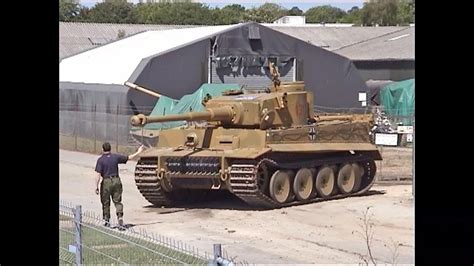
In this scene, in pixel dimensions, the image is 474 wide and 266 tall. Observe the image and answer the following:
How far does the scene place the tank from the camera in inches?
509

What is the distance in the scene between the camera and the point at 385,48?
31266mm

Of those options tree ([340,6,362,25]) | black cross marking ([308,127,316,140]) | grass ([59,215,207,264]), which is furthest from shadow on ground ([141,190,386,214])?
tree ([340,6,362,25])

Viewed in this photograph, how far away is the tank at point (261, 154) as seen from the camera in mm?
12930

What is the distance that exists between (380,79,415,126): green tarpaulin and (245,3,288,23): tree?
20.3 meters

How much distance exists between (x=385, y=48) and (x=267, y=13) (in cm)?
1755

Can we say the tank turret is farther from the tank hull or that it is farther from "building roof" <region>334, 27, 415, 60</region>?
"building roof" <region>334, 27, 415, 60</region>

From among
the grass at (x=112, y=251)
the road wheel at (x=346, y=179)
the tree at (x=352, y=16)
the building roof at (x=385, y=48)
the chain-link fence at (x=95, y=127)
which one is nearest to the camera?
the grass at (x=112, y=251)

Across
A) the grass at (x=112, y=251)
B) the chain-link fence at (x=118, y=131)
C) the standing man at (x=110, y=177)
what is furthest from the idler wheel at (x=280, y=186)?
A: the chain-link fence at (x=118, y=131)

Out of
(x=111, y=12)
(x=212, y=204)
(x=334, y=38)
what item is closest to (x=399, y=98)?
(x=334, y=38)

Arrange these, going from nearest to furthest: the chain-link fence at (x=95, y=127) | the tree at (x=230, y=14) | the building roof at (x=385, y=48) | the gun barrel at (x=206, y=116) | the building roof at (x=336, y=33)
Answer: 1. the gun barrel at (x=206, y=116)
2. the chain-link fence at (x=95, y=127)
3. the building roof at (x=385, y=48)
4. the building roof at (x=336, y=33)
5. the tree at (x=230, y=14)

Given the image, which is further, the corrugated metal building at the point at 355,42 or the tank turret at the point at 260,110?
the corrugated metal building at the point at 355,42

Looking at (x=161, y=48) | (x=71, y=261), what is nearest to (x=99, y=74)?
(x=161, y=48)

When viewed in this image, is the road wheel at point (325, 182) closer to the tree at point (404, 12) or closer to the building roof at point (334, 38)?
the building roof at point (334, 38)

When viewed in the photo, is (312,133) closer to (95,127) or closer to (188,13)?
(95,127)
